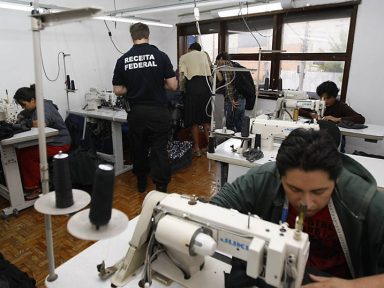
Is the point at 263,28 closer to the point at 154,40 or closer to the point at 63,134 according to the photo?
the point at 154,40

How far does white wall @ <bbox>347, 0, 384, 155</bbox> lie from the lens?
3.79 m

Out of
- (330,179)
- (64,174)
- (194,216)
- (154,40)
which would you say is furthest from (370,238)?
(154,40)

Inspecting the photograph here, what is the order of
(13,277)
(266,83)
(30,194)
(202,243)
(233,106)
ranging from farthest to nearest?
(266,83), (233,106), (30,194), (13,277), (202,243)

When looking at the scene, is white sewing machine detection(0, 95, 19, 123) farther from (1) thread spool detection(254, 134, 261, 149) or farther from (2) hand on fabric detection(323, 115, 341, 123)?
(2) hand on fabric detection(323, 115, 341, 123)

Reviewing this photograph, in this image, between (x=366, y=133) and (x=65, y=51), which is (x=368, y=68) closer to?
(x=366, y=133)

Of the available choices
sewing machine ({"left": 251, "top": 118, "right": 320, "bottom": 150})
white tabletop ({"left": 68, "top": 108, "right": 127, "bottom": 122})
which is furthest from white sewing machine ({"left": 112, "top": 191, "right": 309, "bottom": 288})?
white tabletop ({"left": 68, "top": 108, "right": 127, "bottom": 122})

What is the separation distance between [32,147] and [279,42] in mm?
3777

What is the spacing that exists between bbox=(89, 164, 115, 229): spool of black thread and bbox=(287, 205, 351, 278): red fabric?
29.6 inches

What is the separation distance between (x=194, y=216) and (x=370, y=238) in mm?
618

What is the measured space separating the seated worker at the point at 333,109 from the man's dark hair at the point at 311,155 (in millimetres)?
2689

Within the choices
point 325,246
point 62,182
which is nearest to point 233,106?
point 325,246

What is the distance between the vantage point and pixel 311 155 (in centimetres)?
95

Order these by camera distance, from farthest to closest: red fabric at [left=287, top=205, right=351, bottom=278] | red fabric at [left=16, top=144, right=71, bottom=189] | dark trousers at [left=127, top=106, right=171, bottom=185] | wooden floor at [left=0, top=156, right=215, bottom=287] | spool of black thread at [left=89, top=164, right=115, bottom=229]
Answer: red fabric at [left=16, top=144, right=71, bottom=189] → dark trousers at [left=127, top=106, right=171, bottom=185] → wooden floor at [left=0, top=156, right=215, bottom=287] → red fabric at [left=287, top=205, right=351, bottom=278] → spool of black thread at [left=89, top=164, right=115, bottom=229]

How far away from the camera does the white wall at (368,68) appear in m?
3.79
